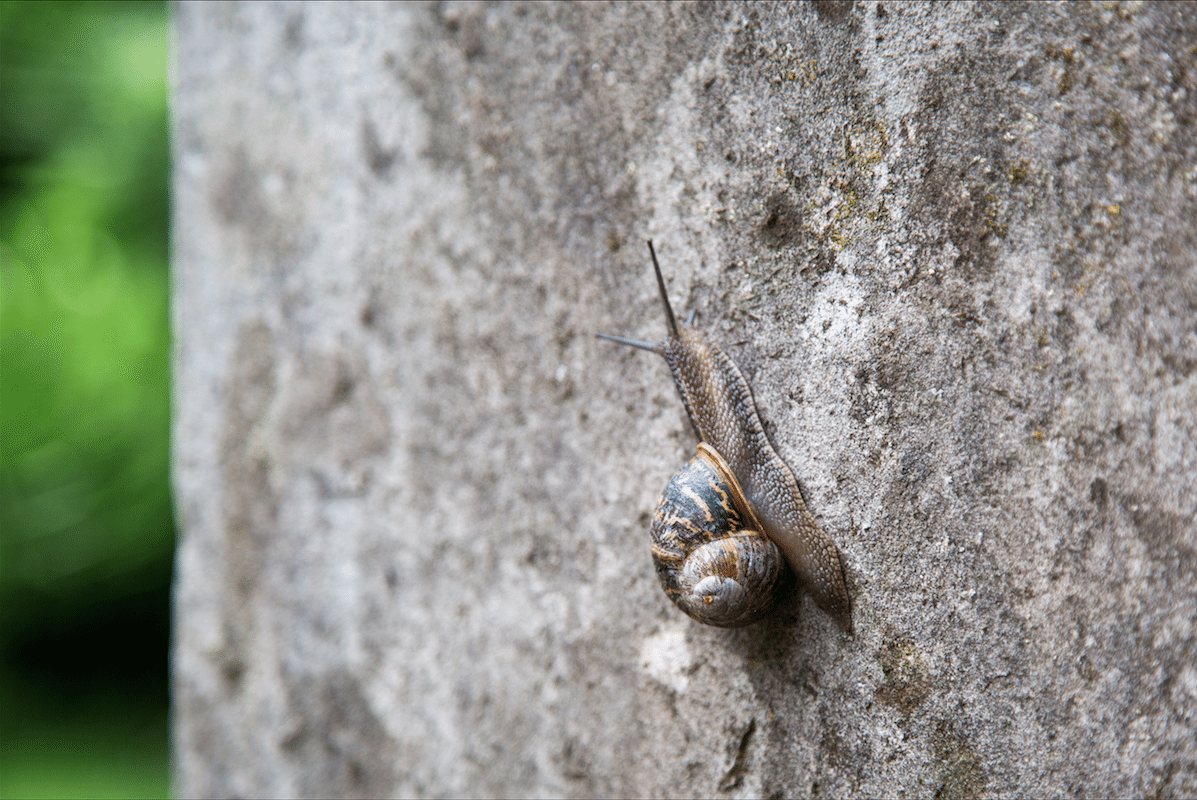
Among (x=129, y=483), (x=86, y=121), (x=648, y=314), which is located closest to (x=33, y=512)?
(x=129, y=483)

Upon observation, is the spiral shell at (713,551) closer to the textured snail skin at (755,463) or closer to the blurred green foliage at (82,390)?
the textured snail skin at (755,463)

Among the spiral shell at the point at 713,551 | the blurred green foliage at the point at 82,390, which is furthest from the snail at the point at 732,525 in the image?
the blurred green foliage at the point at 82,390

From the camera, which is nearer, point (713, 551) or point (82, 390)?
point (713, 551)

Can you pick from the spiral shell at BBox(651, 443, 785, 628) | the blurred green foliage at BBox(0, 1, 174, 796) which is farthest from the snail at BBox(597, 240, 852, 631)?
the blurred green foliage at BBox(0, 1, 174, 796)

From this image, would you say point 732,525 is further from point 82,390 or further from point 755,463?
point 82,390

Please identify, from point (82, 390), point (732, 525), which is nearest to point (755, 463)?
point (732, 525)

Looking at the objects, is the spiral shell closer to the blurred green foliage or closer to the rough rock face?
the rough rock face
